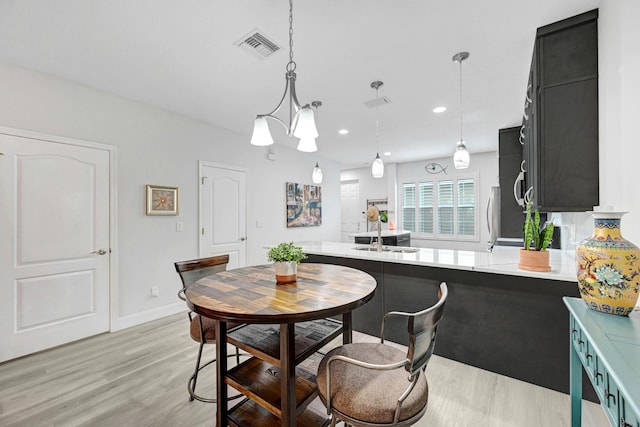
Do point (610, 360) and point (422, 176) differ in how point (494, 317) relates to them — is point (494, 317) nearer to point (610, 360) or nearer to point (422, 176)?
point (610, 360)

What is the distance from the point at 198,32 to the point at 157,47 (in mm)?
442

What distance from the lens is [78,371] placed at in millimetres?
2238

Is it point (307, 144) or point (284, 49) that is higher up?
point (284, 49)

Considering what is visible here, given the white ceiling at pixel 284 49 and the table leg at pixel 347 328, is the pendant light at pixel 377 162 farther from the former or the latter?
the table leg at pixel 347 328

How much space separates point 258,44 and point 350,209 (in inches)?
241

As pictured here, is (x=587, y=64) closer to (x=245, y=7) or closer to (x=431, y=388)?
(x=245, y=7)

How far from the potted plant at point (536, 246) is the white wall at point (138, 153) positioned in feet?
11.2

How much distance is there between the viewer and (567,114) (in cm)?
187

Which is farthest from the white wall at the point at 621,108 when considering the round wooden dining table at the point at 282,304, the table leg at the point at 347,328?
the table leg at the point at 347,328

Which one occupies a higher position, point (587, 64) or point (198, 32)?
point (198, 32)

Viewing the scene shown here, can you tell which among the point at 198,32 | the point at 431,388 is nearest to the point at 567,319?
the point at 431,388

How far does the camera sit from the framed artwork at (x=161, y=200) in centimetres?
330

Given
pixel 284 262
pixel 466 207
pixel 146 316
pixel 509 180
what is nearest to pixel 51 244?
pixel 146 316

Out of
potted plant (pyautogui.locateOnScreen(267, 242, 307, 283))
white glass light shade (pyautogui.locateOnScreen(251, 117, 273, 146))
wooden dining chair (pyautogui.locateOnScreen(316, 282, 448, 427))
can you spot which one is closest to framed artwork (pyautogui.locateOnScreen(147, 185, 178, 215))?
white glass light shade (pyautogui.locateOnScreen(251, 117, 273, 146))
